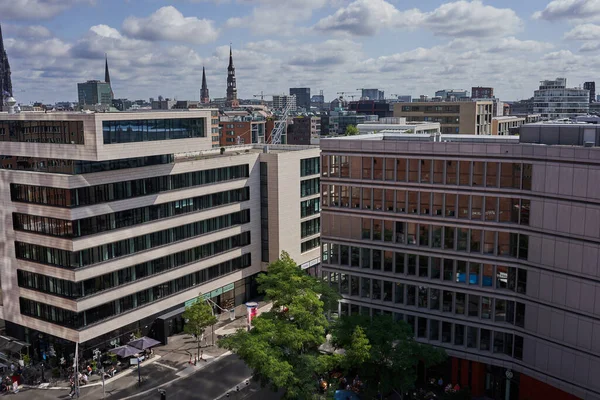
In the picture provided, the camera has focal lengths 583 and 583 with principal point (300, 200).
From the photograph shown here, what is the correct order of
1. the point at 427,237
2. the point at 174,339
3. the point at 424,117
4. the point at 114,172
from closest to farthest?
the point at 427,237, the point at 114,172, the point at 174,339, the point at 424,117

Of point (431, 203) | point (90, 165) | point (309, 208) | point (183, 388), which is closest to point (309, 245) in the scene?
point (309, 208)

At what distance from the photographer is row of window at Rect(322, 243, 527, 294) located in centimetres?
5474

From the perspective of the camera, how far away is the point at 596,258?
4750cm

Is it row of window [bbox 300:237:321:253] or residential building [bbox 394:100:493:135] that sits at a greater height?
residential building [bbox 394:100:493:135]

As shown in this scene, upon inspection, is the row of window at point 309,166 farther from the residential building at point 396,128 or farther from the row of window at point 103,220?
the residential building at point 396,128

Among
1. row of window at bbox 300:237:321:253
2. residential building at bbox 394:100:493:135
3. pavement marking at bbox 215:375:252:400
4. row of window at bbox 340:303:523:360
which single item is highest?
residential building at bbox 394:100:493:135

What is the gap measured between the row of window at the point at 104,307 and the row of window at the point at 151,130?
59.1 ft

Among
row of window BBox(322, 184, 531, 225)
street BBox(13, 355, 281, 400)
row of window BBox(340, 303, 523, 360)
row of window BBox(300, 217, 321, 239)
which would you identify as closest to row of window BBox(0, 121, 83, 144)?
street BBox(13, 355, 281, 400)

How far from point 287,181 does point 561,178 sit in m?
43.4

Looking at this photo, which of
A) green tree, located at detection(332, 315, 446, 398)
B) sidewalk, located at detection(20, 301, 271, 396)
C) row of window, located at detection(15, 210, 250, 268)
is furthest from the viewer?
sidewalk, located at detection(20, 301, 271, 396)

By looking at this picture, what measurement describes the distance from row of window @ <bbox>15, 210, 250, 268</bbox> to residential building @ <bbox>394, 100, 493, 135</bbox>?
9823cm

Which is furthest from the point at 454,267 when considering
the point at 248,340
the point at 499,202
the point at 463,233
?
the point at 248,340

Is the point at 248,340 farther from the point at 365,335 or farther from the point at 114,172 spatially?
the point at 114,172

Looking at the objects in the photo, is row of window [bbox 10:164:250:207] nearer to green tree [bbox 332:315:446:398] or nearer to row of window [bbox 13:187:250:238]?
row of window [bbox 13:187:250:238]
